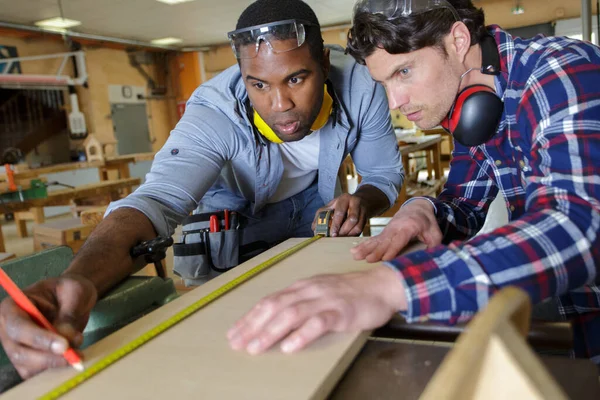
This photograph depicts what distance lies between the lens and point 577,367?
30.2 inches

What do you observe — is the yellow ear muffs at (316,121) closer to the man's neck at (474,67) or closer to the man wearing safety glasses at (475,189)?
the man wearing safety glasses at (475,189)

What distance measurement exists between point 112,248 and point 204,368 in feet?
2.03

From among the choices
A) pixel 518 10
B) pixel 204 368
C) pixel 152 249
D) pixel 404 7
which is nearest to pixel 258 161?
pixel 152 249

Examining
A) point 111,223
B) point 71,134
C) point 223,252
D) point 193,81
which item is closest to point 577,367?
point 111,223

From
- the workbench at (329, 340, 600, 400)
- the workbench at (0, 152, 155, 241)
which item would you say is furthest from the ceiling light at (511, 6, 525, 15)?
the workbench at (329, 340, 600, 400)

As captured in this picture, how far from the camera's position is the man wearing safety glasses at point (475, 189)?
807 millimetres

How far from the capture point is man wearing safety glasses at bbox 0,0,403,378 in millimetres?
969

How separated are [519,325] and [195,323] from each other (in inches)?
27.4

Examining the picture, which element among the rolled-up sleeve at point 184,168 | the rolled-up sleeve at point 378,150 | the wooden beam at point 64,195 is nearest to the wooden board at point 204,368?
the rolled-up sleeve at point 184,168

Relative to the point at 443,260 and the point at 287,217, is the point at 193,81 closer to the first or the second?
the point at 287,217

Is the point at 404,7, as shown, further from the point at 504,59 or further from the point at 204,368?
the point at 204,368

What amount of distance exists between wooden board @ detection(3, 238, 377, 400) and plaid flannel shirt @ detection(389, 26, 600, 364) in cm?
17

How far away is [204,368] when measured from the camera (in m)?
0.76

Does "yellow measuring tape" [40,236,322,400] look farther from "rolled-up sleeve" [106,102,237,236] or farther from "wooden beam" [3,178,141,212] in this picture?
"wooden beam" [3,178,141,212]
